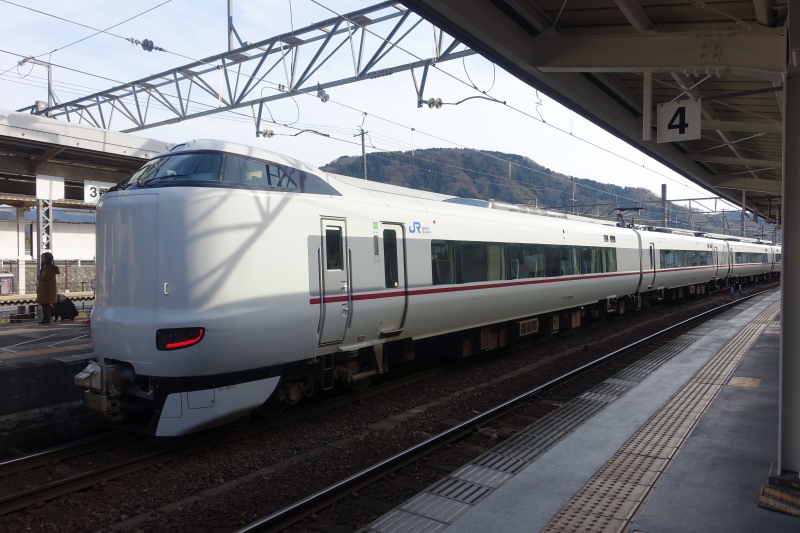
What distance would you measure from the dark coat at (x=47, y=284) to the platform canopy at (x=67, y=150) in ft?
5.68

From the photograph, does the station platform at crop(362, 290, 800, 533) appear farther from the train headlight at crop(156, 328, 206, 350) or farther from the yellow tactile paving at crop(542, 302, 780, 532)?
the train headlight at crop(156, 328, 206, 350)

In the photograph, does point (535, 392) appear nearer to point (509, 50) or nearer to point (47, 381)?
point (509, 50)

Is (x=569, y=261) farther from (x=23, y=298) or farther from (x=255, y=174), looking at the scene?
(x=23, y=298)

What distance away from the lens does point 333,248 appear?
7168mm

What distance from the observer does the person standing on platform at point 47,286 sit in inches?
458

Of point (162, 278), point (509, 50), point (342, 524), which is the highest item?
point (509, 50)

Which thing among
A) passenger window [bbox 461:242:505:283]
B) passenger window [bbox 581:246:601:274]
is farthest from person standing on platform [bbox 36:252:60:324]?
passenger window [bbox 581:246:601:274]

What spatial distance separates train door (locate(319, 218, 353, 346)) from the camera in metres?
6.95

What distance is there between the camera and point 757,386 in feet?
27.0

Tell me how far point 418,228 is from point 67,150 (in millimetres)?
7518

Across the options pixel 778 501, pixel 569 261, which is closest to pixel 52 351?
pixel 778 501

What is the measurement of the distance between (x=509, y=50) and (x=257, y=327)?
4.04 meters

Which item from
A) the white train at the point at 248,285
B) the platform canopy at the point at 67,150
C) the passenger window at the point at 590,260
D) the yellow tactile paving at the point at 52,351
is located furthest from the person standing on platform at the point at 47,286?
the passenger window at the point at 590,260

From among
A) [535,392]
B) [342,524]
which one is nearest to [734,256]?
[535,392]
